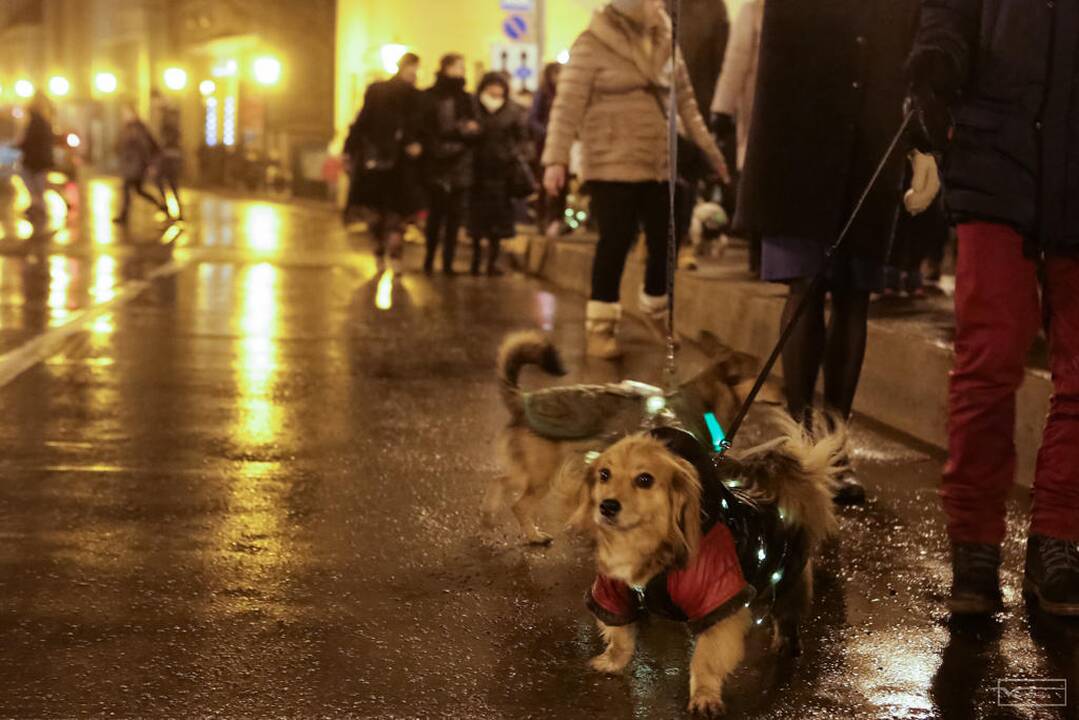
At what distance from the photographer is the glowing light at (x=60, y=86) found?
216ft

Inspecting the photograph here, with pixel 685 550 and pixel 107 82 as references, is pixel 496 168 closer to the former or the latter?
pixel 685 550

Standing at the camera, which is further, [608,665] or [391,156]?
[391,156]

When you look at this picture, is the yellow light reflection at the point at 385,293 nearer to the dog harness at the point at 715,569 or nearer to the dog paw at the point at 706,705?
the dog harness at the point at 715,569

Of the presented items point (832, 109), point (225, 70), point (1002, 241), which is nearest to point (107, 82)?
point (225, 70)

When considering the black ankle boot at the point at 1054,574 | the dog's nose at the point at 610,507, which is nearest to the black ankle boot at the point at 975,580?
the black ankle boot at the point at 1054,574

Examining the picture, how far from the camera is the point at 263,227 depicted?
2136 cm

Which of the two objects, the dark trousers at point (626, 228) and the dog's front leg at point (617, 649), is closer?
the dog's front leg at point (617, 649)

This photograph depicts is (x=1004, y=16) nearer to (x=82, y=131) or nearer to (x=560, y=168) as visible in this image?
(x=560, y=168)

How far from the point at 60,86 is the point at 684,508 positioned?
2680 inches

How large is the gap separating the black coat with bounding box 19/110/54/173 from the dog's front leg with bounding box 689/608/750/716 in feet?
66.0

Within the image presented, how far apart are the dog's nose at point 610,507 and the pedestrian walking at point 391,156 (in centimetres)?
1080

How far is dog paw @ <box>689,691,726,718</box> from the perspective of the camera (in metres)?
3.19

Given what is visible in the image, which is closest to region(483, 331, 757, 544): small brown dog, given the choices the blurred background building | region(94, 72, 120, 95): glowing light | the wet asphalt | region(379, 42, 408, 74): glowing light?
the wet asphalt

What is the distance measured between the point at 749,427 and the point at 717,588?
340 cm
